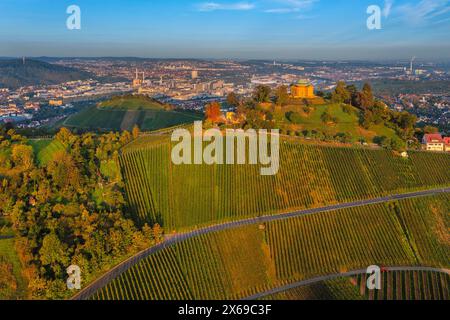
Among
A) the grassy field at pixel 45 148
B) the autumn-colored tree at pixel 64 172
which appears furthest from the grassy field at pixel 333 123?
the grassy field at pixel 45 148

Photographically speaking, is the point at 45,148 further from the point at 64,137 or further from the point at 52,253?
the point at 52,253

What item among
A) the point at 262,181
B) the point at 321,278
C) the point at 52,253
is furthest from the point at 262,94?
the point at 52,253

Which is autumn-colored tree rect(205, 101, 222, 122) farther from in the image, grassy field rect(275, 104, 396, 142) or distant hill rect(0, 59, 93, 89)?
distant hill rect(0, 59, 93, 89)

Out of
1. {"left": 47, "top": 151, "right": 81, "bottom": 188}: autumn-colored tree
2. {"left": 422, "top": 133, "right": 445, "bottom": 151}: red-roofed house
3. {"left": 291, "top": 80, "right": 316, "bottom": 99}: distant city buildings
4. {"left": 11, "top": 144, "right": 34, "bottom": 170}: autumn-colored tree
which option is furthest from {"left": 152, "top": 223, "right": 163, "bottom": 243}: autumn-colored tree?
{"left": 291, "top": 80, "right": 316, "bottom": 99}: distant city buildings

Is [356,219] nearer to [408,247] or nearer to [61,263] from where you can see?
[408,247]

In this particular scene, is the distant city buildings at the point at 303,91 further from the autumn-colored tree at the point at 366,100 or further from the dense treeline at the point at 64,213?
the dense treeline at the point at 64,213
